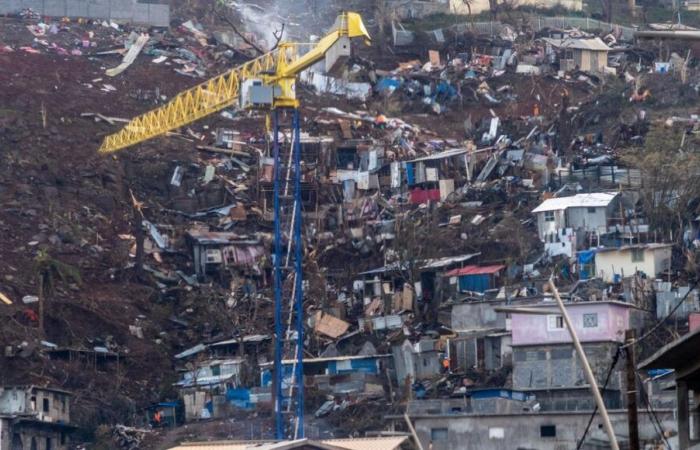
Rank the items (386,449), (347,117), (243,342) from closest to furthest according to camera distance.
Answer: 1. (386,449)
2. (243,342)
3. (347,117)

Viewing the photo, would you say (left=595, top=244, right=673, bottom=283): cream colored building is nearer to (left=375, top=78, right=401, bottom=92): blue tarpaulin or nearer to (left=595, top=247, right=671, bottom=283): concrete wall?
(left=595, top=247, right=671, bottom=283): concrete wall

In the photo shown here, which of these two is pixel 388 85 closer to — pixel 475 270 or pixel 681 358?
pixel 475 270

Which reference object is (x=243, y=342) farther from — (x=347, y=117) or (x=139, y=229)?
(x=347, y=117)

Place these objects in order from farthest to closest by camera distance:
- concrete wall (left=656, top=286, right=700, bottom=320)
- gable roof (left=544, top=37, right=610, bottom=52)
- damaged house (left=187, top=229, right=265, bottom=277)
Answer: gable roof (left=544, top=37, right=610, bottom=52) → damaged house (left=187, top=229, right=265, bottom=277) → concrete wall (left=656, top=286, right=700, bottom=320)

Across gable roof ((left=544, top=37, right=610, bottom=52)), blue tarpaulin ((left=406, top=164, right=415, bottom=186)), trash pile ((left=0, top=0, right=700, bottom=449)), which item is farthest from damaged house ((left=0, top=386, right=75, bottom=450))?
gable roof ((left=544, top=37, right=610, bottom=52))

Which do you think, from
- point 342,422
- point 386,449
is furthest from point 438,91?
point 386,449

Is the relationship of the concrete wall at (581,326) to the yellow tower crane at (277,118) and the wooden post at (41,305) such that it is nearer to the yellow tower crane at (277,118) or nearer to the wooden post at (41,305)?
the yellow tower crane at (277,118)
